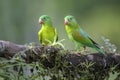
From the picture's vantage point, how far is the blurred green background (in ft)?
41.1

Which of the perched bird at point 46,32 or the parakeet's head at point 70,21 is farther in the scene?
the perched bird at point 46,32

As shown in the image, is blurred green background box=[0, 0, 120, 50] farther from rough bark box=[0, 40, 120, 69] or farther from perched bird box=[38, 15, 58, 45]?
rough bark box=[0, 40, 120, 69]

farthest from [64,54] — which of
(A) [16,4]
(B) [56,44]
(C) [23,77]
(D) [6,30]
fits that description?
(A) [16,4]

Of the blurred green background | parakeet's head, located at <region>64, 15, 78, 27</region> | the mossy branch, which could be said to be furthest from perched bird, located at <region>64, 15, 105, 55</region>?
the blurred green background

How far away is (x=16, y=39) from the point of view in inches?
497

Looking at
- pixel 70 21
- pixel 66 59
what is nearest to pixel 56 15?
pixel 70 21

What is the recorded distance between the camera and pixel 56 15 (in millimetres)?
13781

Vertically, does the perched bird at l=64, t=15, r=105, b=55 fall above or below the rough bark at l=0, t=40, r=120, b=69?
above

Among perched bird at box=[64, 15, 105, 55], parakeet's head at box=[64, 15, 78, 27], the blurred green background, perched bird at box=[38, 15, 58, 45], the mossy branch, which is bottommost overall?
the mossy branch

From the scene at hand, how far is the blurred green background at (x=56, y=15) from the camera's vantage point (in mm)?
12516

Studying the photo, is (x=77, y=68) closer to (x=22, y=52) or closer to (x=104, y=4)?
(x=22, y=52)

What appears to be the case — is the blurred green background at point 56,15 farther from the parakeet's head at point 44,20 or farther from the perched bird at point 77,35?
the perched bird at point 77,35

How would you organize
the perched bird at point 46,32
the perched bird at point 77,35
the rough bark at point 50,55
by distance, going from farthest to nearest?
the perched bird at point 46,32, the perched bird at point 77,35, the rough bark at point 50,55

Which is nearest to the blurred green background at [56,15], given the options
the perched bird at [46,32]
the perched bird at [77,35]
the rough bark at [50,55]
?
the perched bird at [46,32]
